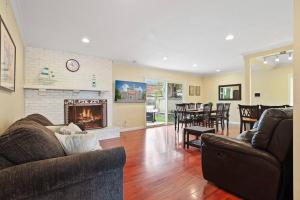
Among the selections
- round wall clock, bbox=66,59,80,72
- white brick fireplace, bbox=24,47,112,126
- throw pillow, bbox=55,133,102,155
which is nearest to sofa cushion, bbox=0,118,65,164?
throw pillow, bbox=55,133,102,155

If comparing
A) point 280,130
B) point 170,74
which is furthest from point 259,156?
point 170,74

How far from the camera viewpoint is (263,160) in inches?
65.7

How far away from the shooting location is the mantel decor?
7.84m

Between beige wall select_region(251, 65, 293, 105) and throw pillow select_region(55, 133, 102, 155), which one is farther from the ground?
beige wall select_region(251, 65, 293, 105)

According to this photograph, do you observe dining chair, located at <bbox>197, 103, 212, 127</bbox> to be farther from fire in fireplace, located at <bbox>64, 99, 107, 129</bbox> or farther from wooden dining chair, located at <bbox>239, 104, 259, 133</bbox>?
fire in fireplace, located at <bbox>64, 99, 107, 129</bbox>

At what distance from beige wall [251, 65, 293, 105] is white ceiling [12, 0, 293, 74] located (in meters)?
3.17

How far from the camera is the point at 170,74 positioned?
7.73 metres

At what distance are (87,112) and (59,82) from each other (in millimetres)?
1117


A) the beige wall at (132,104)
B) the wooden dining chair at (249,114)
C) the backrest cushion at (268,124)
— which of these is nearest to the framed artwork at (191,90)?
the beige wall at (132,104)

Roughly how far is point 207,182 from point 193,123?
11.4 ft

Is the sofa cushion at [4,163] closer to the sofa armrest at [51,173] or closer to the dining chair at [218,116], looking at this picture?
the sofa armrest at [51,173]

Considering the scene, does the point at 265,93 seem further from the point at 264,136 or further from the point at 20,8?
the point at 20,8

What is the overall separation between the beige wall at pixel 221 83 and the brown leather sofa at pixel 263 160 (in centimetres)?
649

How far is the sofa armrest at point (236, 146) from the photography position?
1659 mm
